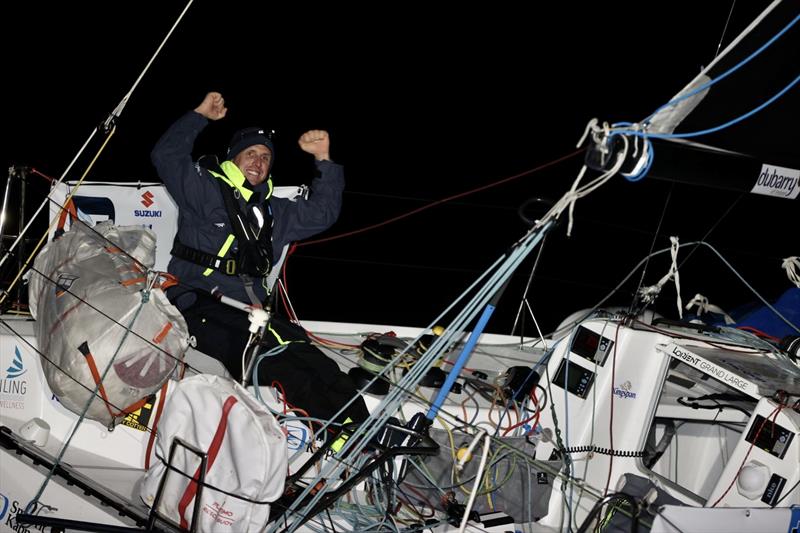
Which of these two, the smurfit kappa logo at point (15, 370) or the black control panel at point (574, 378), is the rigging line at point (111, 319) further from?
the black control panel at point (574, 378)

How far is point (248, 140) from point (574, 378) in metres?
1.55

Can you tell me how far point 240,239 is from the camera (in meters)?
3.17

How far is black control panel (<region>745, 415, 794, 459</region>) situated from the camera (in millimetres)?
2621

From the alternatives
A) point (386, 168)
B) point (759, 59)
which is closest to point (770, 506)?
point (759, 59)

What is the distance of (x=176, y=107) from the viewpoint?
8.76 metres

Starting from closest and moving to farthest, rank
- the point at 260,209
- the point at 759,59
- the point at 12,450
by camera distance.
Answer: the point at 759,59, the point at 12,450, the point at 260,209

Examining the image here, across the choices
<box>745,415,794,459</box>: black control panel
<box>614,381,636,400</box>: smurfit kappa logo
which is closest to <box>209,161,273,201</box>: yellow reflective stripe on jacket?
<box>614,381,636,400</box>: smurfit kappa logo

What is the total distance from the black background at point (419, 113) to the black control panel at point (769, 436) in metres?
3.93

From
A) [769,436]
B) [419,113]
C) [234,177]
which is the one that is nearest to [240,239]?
[234,177]

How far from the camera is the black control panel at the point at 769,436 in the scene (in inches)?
103

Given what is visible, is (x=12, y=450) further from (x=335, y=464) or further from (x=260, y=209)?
(x=260, y=209)

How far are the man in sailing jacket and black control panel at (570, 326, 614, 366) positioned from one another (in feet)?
2.94

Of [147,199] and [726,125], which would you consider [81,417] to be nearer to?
[147,199]

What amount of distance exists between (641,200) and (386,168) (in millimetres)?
2834
